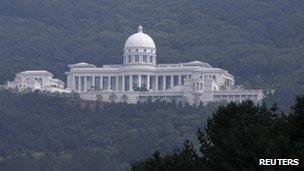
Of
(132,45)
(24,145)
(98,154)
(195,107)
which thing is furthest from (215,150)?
(132,45)

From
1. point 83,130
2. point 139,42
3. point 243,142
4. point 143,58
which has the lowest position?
point 243,142

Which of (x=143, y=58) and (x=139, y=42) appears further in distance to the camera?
(x=139, y=42)
